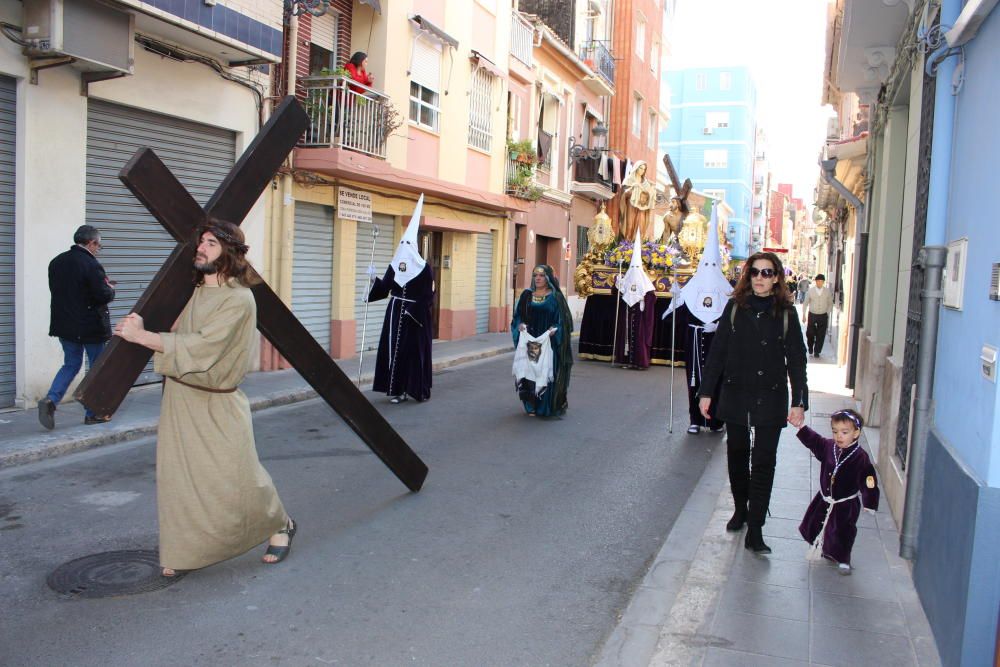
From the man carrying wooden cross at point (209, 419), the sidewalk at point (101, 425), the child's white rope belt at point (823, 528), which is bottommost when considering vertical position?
the sidewalk at point (101, 425)

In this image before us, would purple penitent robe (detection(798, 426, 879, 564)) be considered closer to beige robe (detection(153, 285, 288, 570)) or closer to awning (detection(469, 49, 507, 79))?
beige robe (detection(153, 285, 288, 570))

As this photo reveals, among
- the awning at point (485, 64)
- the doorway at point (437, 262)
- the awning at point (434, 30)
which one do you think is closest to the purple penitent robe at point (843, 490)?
the awning at point (434, 30)

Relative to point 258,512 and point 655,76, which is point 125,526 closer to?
point 258,512

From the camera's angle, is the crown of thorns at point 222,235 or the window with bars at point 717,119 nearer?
the crown of thorns at point 222,235

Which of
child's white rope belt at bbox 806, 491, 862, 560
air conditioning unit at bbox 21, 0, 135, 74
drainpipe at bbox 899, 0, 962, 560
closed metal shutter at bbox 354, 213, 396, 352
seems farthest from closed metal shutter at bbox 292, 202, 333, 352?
drainpipe at bbox 899, 0, 962, 560

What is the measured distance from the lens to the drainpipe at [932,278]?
14.8 feet

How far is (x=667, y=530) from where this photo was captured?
6016 millimetres

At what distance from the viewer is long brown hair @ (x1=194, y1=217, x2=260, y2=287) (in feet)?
13.5

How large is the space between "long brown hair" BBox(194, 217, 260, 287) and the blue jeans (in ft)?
15.6

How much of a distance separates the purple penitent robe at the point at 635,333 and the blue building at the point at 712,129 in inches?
2161

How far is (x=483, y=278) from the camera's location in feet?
69.2

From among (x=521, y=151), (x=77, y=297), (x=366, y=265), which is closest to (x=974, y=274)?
(x=77, y=297)

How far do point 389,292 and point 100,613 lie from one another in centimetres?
676

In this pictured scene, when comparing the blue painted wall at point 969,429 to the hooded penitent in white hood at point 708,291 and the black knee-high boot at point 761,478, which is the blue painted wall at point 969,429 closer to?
the black knee-high boot at point 761,478
